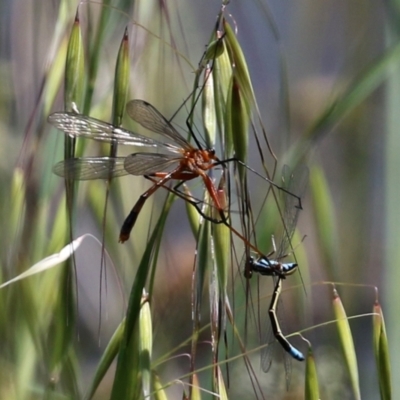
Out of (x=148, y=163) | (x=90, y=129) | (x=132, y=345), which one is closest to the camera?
(x=132, y=345)

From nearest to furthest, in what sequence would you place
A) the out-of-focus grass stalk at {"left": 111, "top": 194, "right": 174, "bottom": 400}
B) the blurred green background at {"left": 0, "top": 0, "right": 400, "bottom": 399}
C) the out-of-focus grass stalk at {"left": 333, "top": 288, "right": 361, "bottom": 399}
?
1. the out-of-focus grass stalk at {"left": 111, "top": 194, "right": 174, "bottom": 400}
2. the out-of-focus grass stalk at {"left": 333, "top": 288, "right": 361, "bottom": 399}
3. the blurred green background at {"left": 0, "top": 0, "right": 400, "bottom": 399}

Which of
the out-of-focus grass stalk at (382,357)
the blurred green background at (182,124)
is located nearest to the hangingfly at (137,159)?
the blurred green background at (182,124)

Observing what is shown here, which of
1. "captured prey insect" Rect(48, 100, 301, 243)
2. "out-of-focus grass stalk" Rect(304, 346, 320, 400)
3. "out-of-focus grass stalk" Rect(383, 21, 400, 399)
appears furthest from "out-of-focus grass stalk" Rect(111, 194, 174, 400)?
"out-of-focus grass stalk" Rect(383, 21, 400, 399)

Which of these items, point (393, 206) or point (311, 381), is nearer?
point (311, 381)

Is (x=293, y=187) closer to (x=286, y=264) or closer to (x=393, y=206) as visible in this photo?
(x=286, y=264)

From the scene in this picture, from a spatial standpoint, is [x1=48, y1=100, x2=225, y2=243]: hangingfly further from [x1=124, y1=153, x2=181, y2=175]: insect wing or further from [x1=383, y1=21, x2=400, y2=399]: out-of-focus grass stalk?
[x1=383, y1=21, x2=400, y2=399]: out-of-focus grass stalk

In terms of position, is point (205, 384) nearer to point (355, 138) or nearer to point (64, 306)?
point (64, 306)

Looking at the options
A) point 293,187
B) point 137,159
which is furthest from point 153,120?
point 293,187
